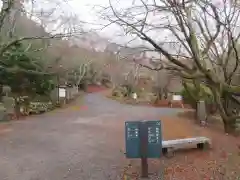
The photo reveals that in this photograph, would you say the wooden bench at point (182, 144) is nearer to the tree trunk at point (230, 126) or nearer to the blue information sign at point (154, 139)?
the blue information sign at point (154, 139)

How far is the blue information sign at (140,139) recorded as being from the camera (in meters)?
6.09

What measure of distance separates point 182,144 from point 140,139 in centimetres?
Answer: 245

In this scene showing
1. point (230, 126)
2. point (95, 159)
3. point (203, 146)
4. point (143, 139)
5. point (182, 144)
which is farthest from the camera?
point (230, 126)

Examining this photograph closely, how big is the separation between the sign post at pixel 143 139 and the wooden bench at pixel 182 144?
1.74m

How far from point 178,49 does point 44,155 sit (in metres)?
5.95

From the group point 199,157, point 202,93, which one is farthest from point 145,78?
point 199,157

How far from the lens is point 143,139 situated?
6086 mm

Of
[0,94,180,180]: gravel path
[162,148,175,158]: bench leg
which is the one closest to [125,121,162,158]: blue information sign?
[0,94,180,180]: gravel path

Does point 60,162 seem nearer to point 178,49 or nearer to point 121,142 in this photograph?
point 121,142

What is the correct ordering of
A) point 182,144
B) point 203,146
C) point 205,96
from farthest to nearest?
1. point 205,96
2. point 203,146
3. point 182,144

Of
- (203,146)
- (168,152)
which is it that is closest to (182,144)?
(168,152)

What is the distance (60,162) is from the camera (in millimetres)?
7109

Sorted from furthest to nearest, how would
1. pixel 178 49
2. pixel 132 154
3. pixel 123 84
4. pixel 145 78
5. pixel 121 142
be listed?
pixel 145 78 < pixel 123 84 < pixel 178 49 < pixel 121 142 < pixel 132 154

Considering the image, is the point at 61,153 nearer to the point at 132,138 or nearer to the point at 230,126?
the point at 132,138
